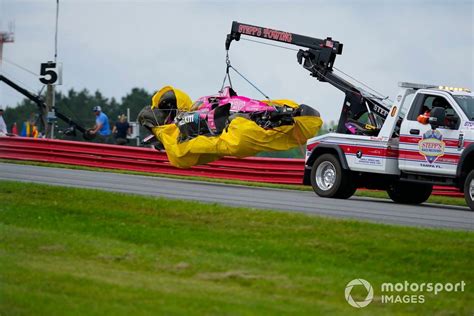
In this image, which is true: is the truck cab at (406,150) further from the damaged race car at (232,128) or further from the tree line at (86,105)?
the tree line at (86,105)

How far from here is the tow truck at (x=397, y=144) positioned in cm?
1880

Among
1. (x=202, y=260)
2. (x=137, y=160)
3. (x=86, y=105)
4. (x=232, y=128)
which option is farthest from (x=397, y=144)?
(x=86, y=105)

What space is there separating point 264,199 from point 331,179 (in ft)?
6.44

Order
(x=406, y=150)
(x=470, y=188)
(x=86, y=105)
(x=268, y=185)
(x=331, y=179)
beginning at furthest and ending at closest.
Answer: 1. (x=86, y=105)
2. (x=268, y=185)
3. (x=331, y=179)
4. (x=406, y=150)
5. (x=470, y=188)

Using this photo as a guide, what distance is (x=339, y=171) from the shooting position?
66.5ft

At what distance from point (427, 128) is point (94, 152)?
11.4 metres

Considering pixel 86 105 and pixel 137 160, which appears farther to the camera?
pixel 86 105

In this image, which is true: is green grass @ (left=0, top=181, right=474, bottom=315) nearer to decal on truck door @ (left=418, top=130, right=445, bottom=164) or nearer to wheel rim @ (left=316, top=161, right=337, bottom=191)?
decal on truck door @ (left=418, top=130, right=445, bottom=164)

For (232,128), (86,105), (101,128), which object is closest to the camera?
(232,128)

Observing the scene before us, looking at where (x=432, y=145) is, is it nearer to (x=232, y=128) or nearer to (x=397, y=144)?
(x=397, y=144)

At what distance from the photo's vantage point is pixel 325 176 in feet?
68.4

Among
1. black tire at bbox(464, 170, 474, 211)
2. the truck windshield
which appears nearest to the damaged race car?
the truck windshield

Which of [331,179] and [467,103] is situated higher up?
[467,103]

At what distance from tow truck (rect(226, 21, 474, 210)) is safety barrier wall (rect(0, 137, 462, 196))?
353 cm
